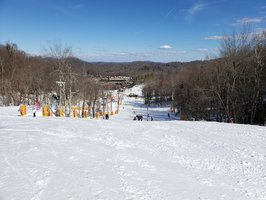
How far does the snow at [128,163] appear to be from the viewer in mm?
7629

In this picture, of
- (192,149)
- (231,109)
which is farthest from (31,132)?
(231,109)

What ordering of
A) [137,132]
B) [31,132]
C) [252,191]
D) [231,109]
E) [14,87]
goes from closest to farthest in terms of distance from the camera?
1. [252,191]
2. [31,132]
3. [137,132]
4. [231,109]
5. [14,87]

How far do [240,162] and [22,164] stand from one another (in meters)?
7.96

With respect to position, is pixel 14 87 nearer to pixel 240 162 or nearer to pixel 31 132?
pixel 31 132

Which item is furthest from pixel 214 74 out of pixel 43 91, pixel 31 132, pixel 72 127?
pixel 43 91

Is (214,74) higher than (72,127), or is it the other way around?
(214,74)

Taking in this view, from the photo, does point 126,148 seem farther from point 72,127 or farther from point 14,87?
point 14,87

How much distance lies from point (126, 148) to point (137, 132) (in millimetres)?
3437

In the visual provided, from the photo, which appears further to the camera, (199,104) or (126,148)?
(199,104)

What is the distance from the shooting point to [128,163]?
395 inches

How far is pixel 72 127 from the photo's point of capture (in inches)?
628

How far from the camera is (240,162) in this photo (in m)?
10.8

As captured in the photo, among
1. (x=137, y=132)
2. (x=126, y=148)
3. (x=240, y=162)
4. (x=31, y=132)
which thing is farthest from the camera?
(x=137, y=132)

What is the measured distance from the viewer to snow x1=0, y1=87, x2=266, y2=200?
7629 millimetres
